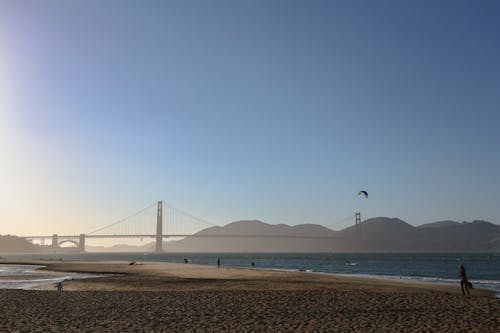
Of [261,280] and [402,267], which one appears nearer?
[261,280]

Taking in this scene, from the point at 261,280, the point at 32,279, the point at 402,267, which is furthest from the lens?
the point at 402,267

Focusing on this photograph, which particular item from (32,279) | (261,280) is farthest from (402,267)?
(32,279)

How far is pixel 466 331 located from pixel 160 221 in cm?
19362

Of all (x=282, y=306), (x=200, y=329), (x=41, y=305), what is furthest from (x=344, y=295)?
(x=41, y=305)

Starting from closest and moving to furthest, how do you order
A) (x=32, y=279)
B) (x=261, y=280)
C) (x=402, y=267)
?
(x=261, y=280)
(x=32, y=279)
(x=402, y=267)

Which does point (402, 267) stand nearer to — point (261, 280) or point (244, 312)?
point (261, 280)

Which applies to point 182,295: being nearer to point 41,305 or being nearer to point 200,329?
point 41,305

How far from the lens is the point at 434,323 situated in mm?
13125

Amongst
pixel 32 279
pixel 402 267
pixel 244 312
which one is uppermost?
pixel 244 312

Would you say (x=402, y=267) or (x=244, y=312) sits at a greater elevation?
(x=244, y=312)

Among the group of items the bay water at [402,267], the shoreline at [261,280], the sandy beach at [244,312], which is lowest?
the bay water at [402,267]

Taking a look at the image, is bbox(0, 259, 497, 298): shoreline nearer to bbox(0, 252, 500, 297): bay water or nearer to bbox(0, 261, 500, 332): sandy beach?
bbox(0, 252, 500, 297): bay water

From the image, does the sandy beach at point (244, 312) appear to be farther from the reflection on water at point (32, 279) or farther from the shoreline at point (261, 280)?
the reflection on water at point (32, 279)

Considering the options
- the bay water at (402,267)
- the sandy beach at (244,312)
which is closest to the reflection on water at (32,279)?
the sandy beach at (244,312)
